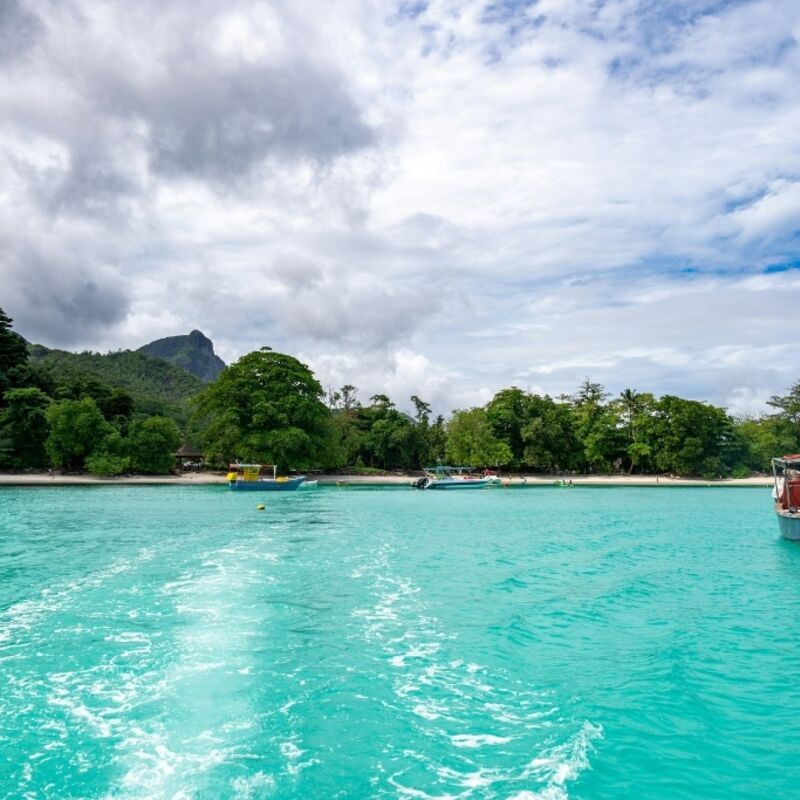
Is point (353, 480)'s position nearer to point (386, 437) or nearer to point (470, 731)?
point (386, 437)

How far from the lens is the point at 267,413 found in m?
58.1

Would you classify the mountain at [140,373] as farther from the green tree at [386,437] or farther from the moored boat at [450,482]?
the moored boat at [450,482]

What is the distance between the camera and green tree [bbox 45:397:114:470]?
54688mm

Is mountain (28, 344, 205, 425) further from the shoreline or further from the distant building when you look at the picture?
the shoreline

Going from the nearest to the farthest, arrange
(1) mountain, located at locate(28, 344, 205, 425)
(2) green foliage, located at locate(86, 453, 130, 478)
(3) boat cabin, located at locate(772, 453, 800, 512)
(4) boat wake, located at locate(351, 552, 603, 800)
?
(4) boat wake, located at locate(351, 552, 603, 800), (3) boat cabin, located at locate(772, 453, 800, 512), (2) green foliage, located at locate(86, 453, 130, 478), (1) mountain, located at locate(28, 344, 205, 425)

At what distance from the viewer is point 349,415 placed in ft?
266

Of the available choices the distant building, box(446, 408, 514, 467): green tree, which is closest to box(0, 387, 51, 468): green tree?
the distant building

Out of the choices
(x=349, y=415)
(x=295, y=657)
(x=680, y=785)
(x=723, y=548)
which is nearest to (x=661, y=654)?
(x=680, y=785)

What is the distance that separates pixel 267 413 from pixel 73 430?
681 inches

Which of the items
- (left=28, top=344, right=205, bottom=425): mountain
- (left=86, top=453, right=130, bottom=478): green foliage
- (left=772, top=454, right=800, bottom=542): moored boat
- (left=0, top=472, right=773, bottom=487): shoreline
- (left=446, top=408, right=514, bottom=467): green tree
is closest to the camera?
(left=772, top=454, right=800, bottom=542): moored boat

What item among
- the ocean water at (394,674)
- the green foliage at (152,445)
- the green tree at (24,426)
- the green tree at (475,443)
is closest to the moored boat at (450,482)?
the green tree at (475,443)

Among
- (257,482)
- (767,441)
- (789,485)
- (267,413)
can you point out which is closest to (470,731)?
(789,485)

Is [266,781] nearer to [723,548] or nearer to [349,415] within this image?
[723,548]

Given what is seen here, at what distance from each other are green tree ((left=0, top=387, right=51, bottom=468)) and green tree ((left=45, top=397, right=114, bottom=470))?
50.8 inches
